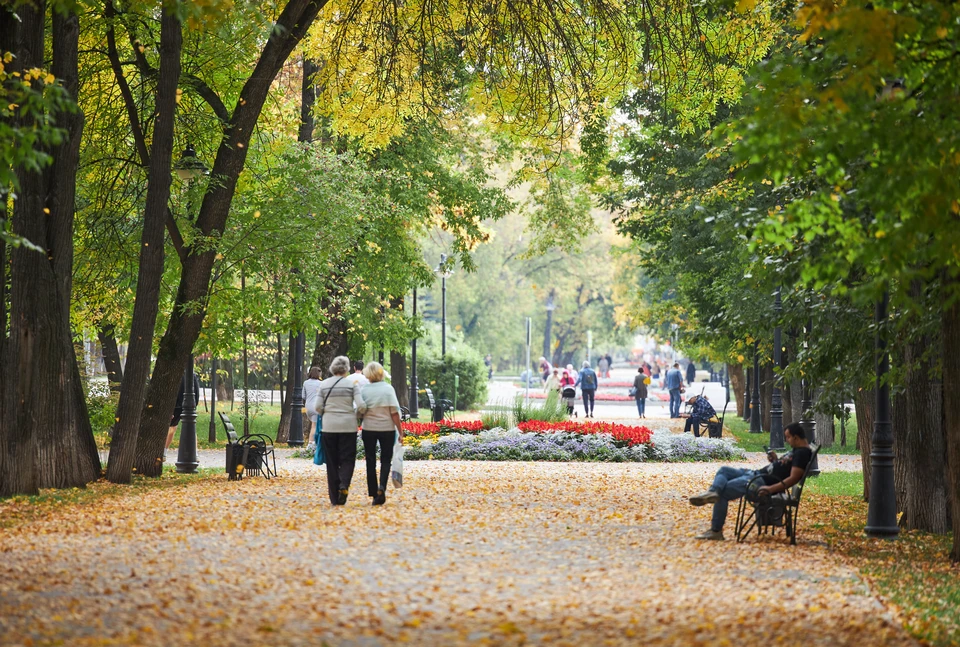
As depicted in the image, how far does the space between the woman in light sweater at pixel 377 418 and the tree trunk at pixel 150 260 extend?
3.98 metres

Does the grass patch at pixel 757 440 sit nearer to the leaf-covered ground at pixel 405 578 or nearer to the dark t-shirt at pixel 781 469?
the leaf-covered ground at pixel 405 578

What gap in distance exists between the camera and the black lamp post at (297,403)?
80.6 ft

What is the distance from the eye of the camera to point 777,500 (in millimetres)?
11469

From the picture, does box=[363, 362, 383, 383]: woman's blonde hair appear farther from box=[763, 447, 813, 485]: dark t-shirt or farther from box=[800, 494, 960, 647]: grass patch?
box=[800, 494, 960, 647]: grass patch

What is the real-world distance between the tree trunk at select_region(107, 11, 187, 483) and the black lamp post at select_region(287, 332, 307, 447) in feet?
28.2

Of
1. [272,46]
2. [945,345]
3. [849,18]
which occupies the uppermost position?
[272,46]

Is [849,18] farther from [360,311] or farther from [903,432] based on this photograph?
[360,311]

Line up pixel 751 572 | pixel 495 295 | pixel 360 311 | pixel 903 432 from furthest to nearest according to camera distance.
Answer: pixel 495 295 → pixel 360 311 → pixel 903 432 → pixel 751 572

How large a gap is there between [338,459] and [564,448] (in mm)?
9713

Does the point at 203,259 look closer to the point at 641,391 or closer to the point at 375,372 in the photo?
the point at 375,372

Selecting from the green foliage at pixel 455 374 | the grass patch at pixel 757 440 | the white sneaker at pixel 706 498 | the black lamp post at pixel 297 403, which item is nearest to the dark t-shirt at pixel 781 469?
the white sneaker at pixel 706 498

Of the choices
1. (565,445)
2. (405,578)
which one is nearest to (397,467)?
(405,578)

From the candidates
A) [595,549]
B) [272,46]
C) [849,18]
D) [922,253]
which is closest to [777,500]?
[595,549]

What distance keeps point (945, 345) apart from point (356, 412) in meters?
6.47
